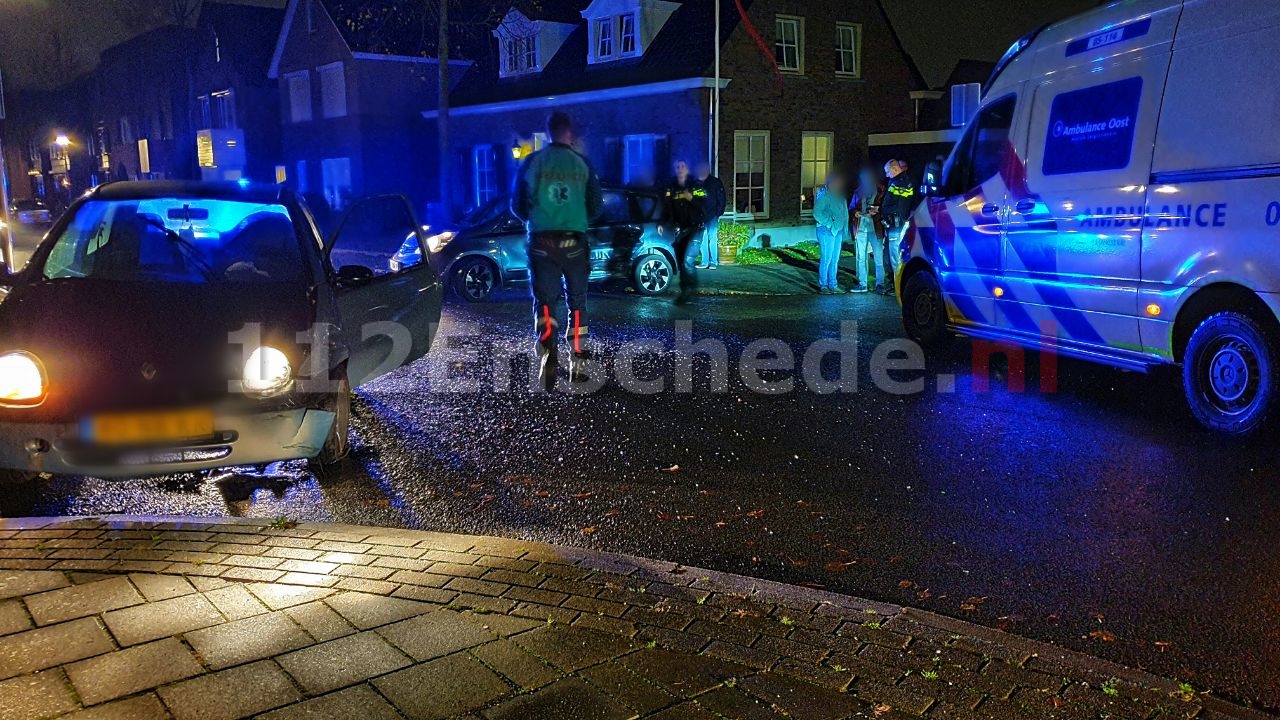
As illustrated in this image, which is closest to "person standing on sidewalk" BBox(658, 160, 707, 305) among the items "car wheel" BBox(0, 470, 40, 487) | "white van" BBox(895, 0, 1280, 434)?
"white van" BBox(895, 0, 1280, 434)

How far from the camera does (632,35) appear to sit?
84.1ft

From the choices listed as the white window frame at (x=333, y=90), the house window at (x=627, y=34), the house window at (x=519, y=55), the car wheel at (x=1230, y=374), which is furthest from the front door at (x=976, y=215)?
the white window frame at (x=333, y=90)

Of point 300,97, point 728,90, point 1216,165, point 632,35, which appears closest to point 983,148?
point 1216,165

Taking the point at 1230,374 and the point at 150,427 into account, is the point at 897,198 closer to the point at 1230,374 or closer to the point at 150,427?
the point at 1230,374

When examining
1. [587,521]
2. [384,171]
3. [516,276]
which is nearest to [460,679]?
[587,521]

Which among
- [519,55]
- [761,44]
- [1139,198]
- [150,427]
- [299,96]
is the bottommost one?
[150,427]

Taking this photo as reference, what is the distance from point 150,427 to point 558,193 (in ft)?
12.8

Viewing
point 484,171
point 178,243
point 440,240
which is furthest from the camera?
point 484,171

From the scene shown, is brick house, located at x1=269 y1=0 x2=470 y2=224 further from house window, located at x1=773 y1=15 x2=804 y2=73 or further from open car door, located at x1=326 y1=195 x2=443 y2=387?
open car door, located at x1=326 y1=195 x2=443 y2=387

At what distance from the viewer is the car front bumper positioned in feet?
16.1

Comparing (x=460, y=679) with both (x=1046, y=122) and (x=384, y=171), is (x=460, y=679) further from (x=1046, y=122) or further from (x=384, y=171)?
(x=384, y=171)

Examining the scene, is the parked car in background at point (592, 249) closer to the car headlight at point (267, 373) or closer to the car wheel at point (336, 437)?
the car wheel at point (336, 437)

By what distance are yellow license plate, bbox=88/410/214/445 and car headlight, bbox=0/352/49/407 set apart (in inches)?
12.4

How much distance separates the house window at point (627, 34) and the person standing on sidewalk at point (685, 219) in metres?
9.96
